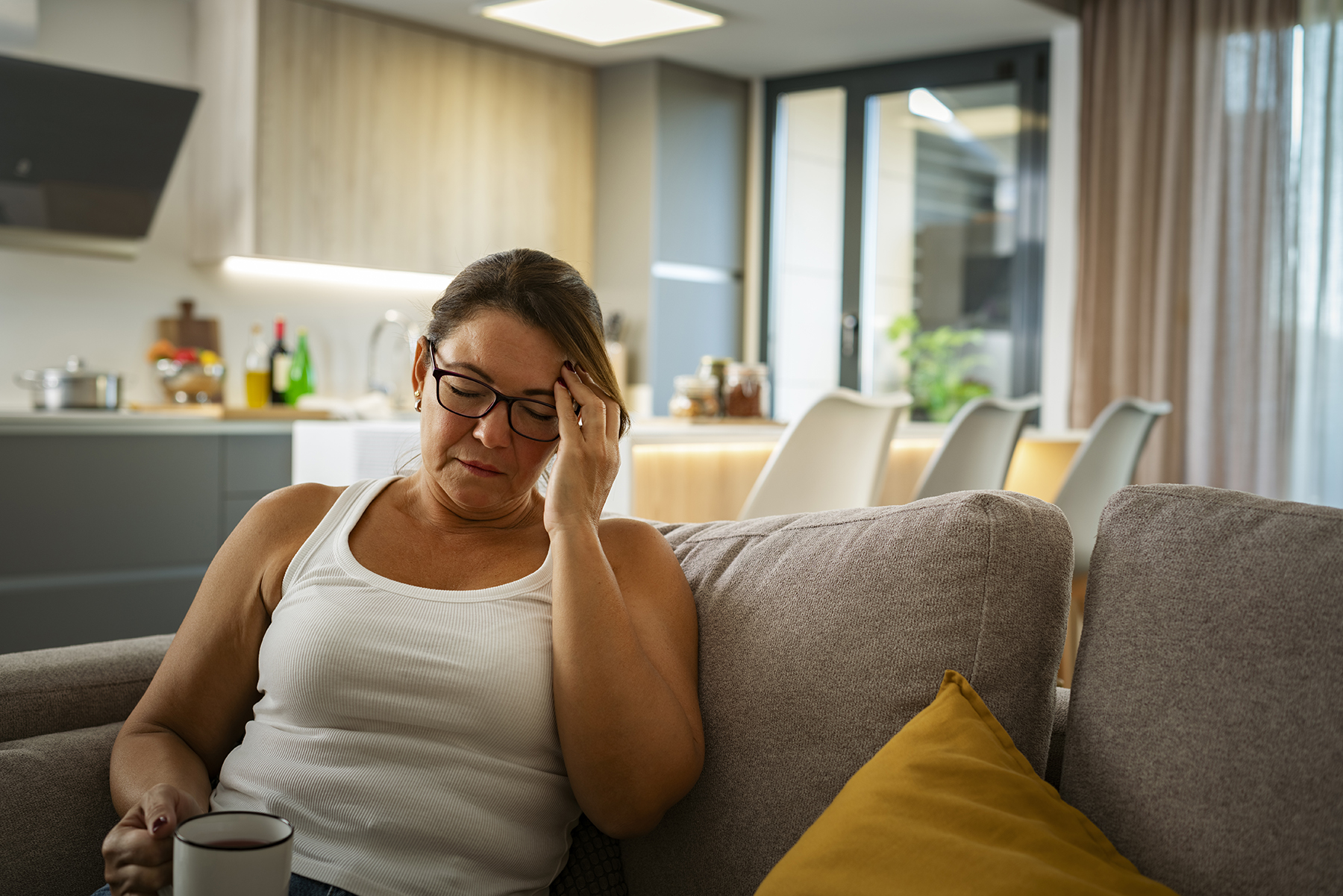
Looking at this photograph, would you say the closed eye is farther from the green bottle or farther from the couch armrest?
the green bottle

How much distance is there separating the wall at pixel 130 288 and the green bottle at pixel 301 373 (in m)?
0.16

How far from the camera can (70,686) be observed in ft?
4.20

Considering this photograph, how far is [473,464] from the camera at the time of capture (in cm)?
122

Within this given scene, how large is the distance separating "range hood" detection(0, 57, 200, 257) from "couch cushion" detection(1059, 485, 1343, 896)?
355 cm

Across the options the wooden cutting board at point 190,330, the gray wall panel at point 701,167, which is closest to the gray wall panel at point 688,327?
the gray wall panel at point 701,167

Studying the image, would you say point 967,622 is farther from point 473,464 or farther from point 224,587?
point 224,587

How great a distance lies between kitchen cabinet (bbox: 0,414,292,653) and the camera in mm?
3260

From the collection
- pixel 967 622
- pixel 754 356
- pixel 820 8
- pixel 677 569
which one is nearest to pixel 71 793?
pixel 677 569

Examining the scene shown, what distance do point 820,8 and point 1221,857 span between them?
412cm

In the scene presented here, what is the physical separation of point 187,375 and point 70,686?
2.97 meters

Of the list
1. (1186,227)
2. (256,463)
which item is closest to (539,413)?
(256,463)

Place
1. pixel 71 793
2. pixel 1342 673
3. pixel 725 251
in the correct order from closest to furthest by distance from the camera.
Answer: pixel 1342 673
pixel 71 793
pixel 725 251

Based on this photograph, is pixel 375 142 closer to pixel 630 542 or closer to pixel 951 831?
pixel 630 542

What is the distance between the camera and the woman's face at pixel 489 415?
1211mm
